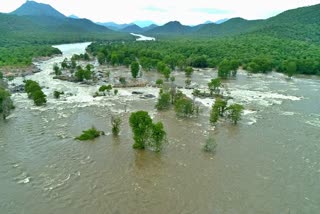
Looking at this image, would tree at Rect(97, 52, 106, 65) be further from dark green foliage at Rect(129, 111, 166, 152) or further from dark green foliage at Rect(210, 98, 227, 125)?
dark green foliage at Rect(129, 111, 166, 152)

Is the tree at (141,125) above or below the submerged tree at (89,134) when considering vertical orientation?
above

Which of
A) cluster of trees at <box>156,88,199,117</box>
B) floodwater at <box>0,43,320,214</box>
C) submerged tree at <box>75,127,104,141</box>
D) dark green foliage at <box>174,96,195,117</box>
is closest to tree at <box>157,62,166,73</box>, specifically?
cluster of trees at <box>156,88,199,117</box>

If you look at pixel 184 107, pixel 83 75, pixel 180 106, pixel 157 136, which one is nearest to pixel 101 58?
pixel 83 75

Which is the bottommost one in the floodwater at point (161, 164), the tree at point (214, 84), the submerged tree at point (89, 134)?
the floodwater at point (161, 164)

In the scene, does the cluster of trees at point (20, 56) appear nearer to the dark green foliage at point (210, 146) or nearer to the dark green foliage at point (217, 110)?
the dark green foliage at point (217, 110)

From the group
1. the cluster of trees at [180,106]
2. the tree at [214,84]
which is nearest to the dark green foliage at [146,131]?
the cluster of trees at [180,106]

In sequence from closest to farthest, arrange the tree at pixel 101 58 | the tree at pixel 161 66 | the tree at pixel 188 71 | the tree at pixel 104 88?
the tree at pixel 104 88 → the tree at pixel 188 71 → the tree at pixel 161 66 → the tree at pixel 101 58

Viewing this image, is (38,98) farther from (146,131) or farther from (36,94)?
(146,131)
